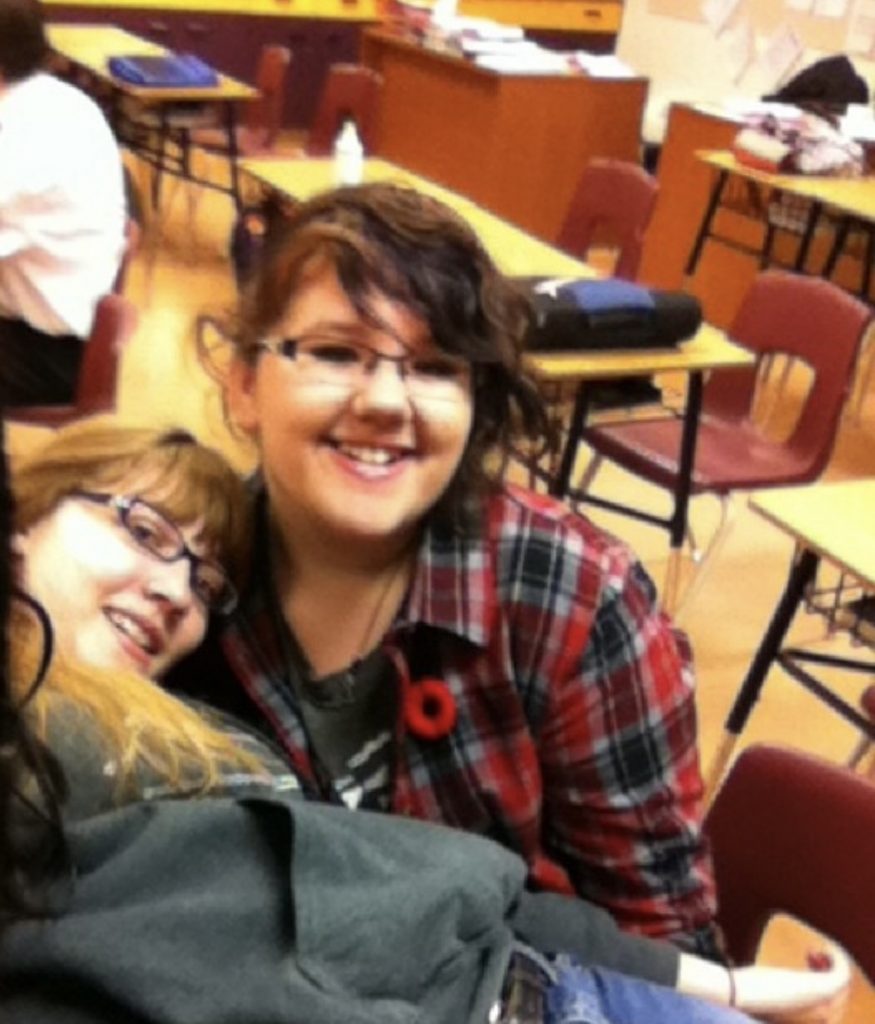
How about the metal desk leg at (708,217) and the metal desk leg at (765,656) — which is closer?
the metal desk leg at (765,656)

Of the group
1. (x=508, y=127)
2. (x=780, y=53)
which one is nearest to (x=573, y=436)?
(x=508, y=127)

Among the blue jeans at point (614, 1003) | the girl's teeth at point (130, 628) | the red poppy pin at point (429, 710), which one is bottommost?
the blue jeans at point (614, 1003)

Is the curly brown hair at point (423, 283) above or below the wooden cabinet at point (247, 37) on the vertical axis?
above

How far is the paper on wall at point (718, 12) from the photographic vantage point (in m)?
6.33

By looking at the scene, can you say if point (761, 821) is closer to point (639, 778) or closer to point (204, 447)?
point (639, 778)

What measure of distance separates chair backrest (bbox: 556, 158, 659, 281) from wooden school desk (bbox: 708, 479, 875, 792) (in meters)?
1.40

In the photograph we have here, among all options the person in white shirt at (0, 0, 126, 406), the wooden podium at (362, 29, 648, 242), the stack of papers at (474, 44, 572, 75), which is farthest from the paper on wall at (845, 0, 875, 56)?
the person in white shirt at (0, 0, 126, 406)

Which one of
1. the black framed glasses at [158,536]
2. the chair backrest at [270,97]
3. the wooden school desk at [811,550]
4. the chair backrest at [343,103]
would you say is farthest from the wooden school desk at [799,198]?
the black framed glasses at [158,536]

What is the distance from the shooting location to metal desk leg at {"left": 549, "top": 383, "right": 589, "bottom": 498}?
9.14ft

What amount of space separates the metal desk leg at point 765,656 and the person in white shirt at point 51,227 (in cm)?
141

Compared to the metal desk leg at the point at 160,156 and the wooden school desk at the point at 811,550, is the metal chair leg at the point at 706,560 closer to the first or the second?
the wooden school desk at the point at 811,550

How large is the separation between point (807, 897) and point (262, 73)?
475 cm

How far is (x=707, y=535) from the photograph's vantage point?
3.56 m

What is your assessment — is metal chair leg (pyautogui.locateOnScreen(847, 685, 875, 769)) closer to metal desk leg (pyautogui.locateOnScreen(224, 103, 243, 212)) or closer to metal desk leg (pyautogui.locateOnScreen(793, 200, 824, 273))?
metal desk leg (pyautogui.locateOnScreen(793, 200, 824, 273))
